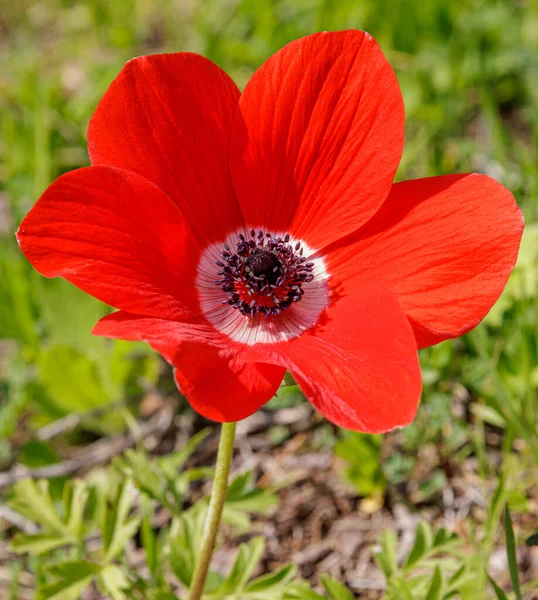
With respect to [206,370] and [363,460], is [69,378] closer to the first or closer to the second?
[363,460]

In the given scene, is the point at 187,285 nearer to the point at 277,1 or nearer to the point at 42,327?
the point at 42,327

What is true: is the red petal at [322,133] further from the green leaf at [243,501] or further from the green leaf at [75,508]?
the green leaf at [75,508]

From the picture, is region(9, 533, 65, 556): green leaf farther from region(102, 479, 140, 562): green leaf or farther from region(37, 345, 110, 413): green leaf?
region(37, 345, 110, 413): green leaf

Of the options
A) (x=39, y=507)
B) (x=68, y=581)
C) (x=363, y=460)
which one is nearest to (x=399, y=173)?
(x=363, y=460)

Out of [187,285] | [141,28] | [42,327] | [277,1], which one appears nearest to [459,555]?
[187,285]

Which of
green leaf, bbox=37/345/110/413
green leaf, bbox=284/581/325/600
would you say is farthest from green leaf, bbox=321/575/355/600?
green leaf, bbox=37/345/110/413

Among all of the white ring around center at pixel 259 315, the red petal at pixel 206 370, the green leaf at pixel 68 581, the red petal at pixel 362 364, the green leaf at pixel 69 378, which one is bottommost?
the green leaf at pixel 69 378

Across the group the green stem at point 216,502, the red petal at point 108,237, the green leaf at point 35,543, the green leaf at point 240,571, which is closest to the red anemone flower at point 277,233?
the red petal at point 108,237
